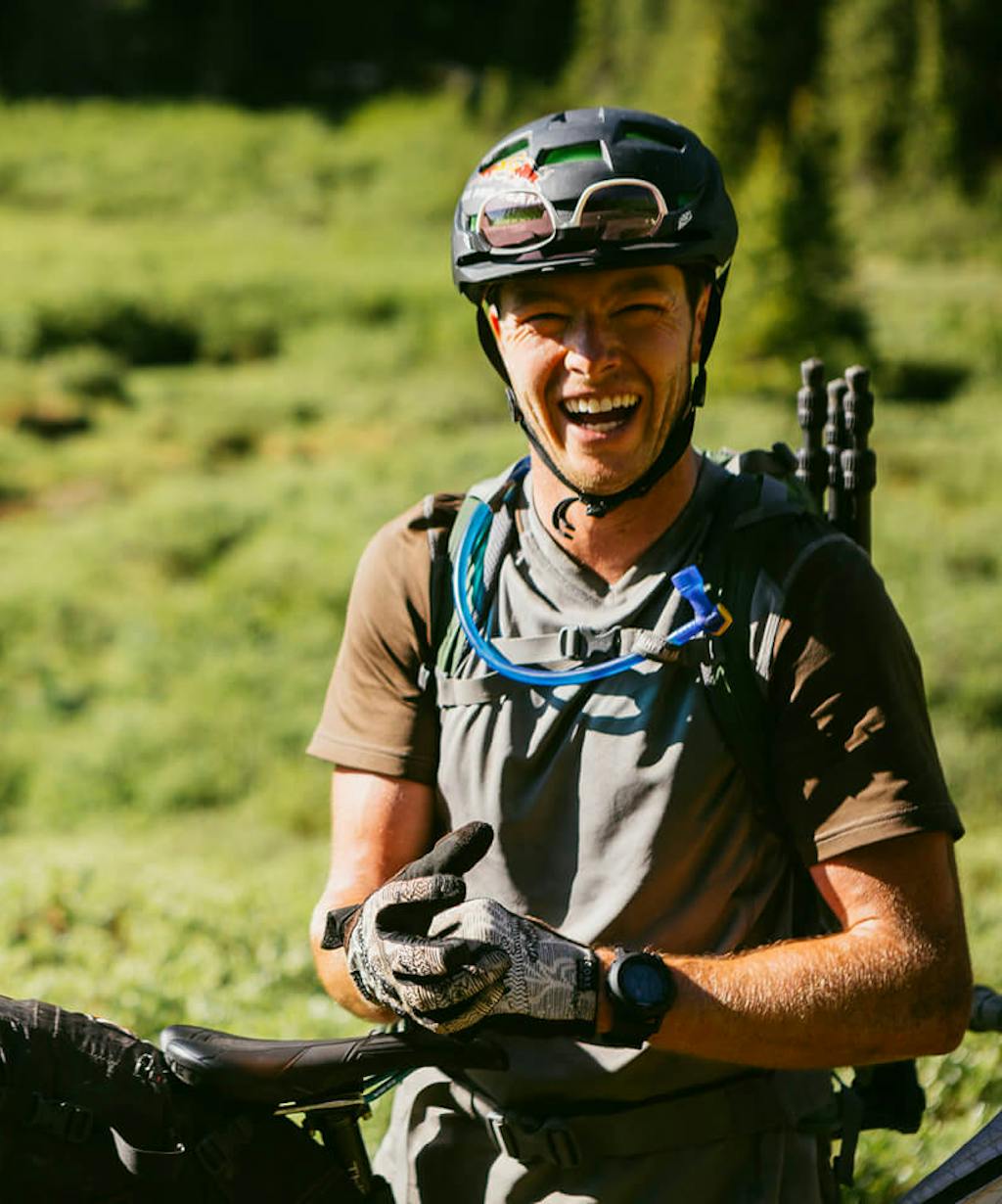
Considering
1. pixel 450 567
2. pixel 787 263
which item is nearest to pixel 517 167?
pixel 450 567

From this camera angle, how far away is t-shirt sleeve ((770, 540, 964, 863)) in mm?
2564

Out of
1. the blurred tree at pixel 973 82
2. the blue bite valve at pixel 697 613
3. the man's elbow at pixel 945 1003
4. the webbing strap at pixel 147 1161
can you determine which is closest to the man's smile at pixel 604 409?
the blue bite valve at pixel 697 613

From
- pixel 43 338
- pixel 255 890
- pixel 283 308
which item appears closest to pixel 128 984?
pixel 255 890

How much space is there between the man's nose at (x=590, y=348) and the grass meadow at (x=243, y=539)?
9.77 feet

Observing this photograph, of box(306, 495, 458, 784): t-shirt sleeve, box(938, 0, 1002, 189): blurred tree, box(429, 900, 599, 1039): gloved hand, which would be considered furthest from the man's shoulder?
box(938, 0, 1002, 189): blurred tree

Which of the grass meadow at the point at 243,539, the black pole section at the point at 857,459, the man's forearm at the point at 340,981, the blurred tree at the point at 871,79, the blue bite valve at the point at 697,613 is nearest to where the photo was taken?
the blue bite valve at the point at 697,613

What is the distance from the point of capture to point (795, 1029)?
256cm

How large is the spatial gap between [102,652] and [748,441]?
1080 centimetres

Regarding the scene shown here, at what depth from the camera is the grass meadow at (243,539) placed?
7.38 meters

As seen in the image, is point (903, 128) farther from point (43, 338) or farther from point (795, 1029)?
point (795, 1029)

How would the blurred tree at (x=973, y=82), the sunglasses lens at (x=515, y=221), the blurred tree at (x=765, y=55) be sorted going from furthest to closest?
1. the blurred tree at (x=765, y=55)
2. the blurred tree at (x=973, y=82)
3. the sunglasses lens at (x=515, y=221)

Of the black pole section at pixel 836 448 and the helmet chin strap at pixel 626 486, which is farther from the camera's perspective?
the black pole section at pixel 836 448

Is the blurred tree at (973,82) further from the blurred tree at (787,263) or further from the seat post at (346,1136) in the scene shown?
the seat post at (346,1136)

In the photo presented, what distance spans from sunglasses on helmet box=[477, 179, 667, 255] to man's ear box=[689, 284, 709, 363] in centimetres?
22
